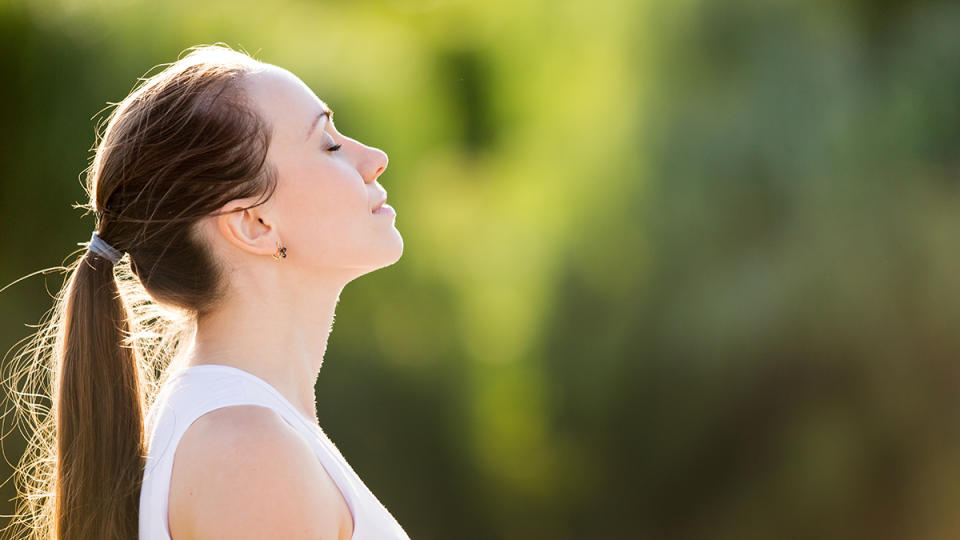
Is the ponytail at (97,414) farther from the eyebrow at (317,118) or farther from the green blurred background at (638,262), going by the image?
the green blurred background at (638,262)

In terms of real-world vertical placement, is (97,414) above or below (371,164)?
below

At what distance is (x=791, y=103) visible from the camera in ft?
8.98

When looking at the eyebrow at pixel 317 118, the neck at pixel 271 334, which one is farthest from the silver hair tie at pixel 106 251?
the eyebrow at pixel 317 118

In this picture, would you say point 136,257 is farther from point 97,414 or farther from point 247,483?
point 247,483

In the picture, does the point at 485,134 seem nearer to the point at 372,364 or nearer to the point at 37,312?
the point at 372,364

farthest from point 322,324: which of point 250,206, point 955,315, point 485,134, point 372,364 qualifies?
point 955,315

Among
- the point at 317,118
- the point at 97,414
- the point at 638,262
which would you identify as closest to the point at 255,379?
the point at 97,414

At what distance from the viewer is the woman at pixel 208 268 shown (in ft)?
2.83

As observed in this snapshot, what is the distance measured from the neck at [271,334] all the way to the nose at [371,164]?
0.12m

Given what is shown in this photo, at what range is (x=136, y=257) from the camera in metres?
0.93

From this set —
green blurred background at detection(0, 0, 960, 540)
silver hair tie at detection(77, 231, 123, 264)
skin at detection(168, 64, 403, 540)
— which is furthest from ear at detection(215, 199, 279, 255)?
green blurred background at detection(0, 0, 960, 540)

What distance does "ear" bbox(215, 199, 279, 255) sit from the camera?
0.89 m

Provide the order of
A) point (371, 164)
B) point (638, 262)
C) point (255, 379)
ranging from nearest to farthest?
point (255, 379) → point (371, 164) → point (638, 262)

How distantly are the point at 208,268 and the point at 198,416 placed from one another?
17 centimetres
